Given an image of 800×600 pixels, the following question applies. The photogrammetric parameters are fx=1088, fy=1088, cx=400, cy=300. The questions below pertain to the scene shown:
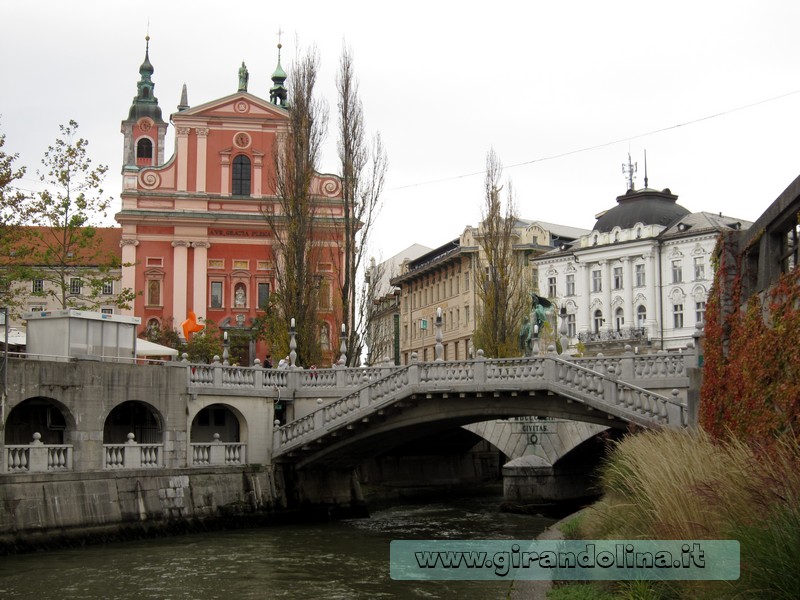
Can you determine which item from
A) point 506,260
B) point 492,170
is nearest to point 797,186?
point 506,260

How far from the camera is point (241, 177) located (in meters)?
65.3

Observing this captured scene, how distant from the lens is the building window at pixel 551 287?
78.4 m

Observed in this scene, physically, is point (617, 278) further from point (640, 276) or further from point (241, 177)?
point (241, 177)

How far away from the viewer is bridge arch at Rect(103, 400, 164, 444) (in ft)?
107

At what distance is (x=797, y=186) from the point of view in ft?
53.7

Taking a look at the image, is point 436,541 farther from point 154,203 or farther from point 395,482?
point 154,203

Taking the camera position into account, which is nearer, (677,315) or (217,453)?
(217,453)

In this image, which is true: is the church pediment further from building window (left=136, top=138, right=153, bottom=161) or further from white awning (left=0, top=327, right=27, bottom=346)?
white awning (left=0, top=327, right=27, bottom=346)

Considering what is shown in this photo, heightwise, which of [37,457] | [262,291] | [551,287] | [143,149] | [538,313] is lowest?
[37,457]

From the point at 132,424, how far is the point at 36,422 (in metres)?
3.39

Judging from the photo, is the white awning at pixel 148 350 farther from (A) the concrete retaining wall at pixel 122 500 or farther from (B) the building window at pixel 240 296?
(B) the building window at pixel 240 296

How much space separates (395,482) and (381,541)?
1945 centimetres

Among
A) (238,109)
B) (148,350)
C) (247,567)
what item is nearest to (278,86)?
(238,109)

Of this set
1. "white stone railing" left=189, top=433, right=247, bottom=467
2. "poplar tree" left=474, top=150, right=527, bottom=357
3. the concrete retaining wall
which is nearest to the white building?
"poplar tree" left=474, top=150, right=527, bottom=357
